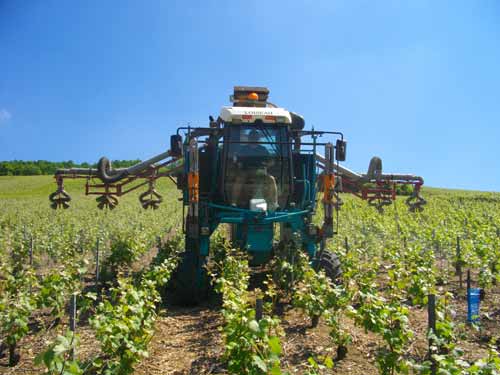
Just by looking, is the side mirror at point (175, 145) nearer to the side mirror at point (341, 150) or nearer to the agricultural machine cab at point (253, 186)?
the agricultural machine cab at point (253, 186)

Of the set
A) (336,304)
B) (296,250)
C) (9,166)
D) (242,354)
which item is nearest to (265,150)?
(296,250)

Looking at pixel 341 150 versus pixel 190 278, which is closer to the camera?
pixel 190 278

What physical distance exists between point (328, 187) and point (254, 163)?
1310 mm

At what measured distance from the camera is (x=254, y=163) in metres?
7.05

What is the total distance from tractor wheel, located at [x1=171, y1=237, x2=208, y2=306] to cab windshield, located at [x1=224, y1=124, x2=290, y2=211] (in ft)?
3.46

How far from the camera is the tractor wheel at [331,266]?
276 inches

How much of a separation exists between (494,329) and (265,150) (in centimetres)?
439

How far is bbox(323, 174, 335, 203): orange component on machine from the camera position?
690cm

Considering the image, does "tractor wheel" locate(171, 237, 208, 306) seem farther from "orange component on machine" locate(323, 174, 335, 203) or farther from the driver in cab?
"orange component on machine" locate(323, 174, 335, 203)

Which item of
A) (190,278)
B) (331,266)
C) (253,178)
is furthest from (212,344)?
(253,178)

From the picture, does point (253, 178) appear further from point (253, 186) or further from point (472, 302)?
point (472, 302)

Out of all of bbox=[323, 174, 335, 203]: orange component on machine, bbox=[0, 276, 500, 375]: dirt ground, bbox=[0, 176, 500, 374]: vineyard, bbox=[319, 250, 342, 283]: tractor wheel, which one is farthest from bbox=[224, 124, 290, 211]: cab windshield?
bbox=[0, 276, 500, 375]: dirt ground

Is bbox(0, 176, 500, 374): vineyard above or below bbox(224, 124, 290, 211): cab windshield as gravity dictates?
below

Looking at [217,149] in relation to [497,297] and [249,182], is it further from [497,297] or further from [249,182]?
[497,297]
